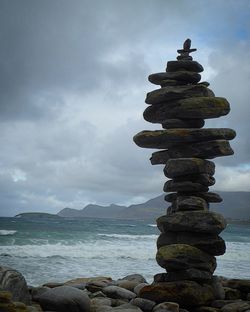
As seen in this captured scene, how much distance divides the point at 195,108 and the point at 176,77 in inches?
60.8

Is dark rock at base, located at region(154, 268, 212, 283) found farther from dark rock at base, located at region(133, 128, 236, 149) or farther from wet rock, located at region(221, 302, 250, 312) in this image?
dark rock at base, located at region(133, 128, 236, 149)

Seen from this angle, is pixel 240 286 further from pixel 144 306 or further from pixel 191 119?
pixel 191 119

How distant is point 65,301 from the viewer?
10516 millimetres

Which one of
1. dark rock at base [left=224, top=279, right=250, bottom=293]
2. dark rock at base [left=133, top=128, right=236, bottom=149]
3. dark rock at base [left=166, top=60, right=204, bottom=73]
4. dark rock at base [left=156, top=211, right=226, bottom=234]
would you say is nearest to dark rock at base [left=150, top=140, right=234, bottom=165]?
dark rock at base [left=133, top=128, right=236, bottom=149]

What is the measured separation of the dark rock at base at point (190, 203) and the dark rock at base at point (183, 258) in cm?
126

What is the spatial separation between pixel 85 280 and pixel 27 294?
5.82 metres

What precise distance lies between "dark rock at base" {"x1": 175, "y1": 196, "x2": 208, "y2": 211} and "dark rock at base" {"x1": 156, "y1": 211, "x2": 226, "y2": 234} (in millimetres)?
235

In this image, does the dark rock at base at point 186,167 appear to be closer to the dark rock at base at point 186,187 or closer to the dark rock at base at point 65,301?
the dark rock at base at point 186,187

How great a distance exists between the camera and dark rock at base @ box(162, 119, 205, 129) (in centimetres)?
1396

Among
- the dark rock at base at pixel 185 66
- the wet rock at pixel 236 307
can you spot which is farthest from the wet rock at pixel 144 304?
the dark rock at base at pixel 185 66

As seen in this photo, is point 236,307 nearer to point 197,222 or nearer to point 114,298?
point 197,222

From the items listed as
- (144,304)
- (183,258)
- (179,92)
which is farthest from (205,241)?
(179,92)

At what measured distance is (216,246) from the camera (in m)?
13.0

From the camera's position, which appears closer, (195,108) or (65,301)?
(65,301)
